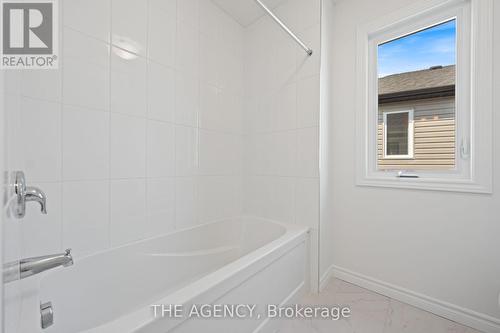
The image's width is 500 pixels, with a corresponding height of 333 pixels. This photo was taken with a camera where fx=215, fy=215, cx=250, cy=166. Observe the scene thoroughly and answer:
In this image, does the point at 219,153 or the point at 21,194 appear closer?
the point at 21,194

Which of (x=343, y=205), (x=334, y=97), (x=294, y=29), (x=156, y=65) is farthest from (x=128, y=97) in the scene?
(x=343, y=205)

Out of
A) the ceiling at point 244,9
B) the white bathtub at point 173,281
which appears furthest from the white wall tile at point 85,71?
the ceiling at point 244,9

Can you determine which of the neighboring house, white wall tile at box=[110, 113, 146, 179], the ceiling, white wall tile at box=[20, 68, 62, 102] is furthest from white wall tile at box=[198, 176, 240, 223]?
the ceiling

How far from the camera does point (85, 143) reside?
1.15m

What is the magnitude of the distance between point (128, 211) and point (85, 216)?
224 mm

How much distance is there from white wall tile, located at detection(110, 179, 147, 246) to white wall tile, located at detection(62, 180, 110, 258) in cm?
4

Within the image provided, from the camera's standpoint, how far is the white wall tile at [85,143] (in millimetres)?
1086

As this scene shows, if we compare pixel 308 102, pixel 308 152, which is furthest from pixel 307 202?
pixel 308 102

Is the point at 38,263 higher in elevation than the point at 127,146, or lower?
lower

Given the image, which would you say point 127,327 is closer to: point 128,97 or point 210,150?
point 128,97

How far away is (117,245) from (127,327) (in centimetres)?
78

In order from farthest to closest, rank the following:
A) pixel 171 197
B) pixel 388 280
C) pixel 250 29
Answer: pixel 250 29
pixel 388 280
pixel 171 197

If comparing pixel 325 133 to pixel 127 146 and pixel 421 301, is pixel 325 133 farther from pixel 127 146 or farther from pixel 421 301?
pixel 127 146

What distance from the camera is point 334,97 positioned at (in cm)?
201
